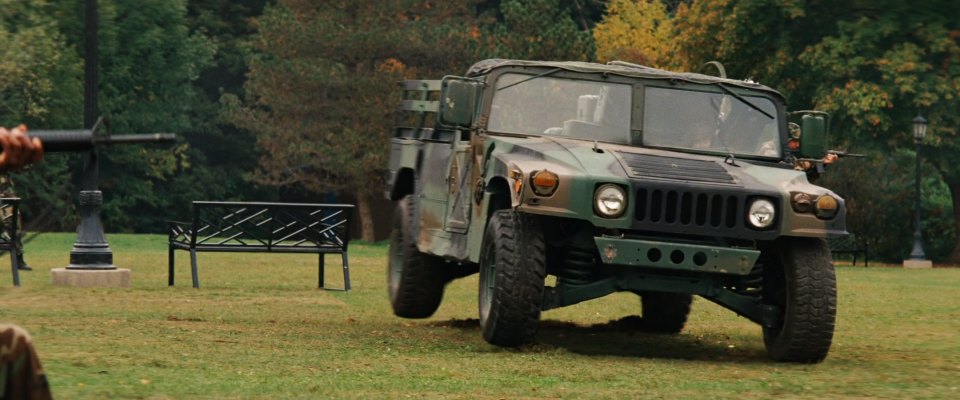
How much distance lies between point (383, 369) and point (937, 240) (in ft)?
161

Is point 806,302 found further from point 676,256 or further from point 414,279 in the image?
point 414,279

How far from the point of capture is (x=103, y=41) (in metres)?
64.1

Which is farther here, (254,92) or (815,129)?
(254,92)

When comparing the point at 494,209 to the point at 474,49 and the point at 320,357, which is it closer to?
the point at 320,357

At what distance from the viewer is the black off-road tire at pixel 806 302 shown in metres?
12.9

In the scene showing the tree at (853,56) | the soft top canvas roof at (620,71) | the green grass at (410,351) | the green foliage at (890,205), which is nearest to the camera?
the green grass at (410,351)

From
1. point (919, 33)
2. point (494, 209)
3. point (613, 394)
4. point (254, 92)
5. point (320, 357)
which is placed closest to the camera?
point (613, 394)

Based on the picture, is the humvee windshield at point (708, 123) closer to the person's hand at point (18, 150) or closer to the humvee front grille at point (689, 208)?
the humvee front grille at point (689, 208)

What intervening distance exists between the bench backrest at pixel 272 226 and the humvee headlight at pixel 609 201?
933 centimetres

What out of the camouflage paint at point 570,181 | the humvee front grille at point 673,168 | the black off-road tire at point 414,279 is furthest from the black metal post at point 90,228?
the humvee front grille at point 673,168

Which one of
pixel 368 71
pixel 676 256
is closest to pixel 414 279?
pixel 676 256

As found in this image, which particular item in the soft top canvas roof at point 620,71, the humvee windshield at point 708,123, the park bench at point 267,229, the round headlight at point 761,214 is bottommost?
the park bench at point 267,229

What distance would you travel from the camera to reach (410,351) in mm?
13133

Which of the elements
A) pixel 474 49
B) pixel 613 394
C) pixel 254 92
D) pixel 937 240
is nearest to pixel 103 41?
pixel 254 92
